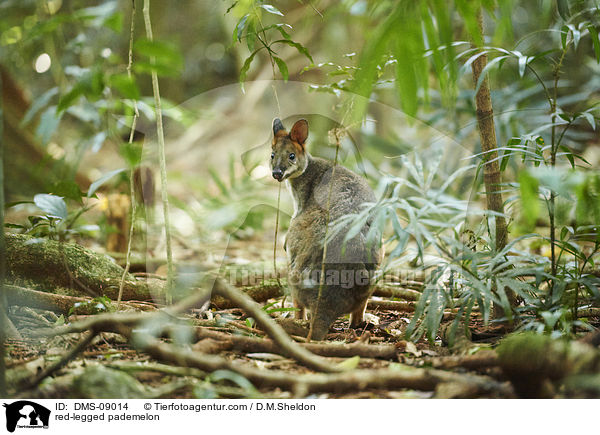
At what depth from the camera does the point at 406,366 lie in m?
1.42

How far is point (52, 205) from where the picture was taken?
192cm

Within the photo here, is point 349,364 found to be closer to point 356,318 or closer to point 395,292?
point 356,318

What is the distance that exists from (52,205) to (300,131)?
1.11 metres

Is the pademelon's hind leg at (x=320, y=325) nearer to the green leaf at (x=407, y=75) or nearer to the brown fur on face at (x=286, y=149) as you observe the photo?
the brown fur on face at (x=286, y=149)

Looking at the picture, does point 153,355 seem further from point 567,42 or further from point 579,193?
point 567,42

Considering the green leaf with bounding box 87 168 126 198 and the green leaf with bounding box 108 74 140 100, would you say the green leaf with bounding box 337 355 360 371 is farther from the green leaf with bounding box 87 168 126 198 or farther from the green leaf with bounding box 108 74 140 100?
the green leaf with bounding box 87 168 126 198

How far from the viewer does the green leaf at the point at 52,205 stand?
1889 millimetres

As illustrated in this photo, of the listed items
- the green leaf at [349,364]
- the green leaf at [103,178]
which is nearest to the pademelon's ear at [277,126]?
the green leaf at [103,178]

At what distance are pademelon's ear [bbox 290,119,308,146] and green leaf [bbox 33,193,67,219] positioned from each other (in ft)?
3.45

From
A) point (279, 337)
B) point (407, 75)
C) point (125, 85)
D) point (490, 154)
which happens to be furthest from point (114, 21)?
point (490, 154)

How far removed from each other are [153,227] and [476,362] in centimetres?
230

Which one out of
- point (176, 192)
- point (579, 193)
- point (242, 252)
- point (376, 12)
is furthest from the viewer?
point (176, 192)

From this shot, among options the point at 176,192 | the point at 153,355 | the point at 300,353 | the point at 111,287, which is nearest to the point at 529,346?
the point at 300,353
